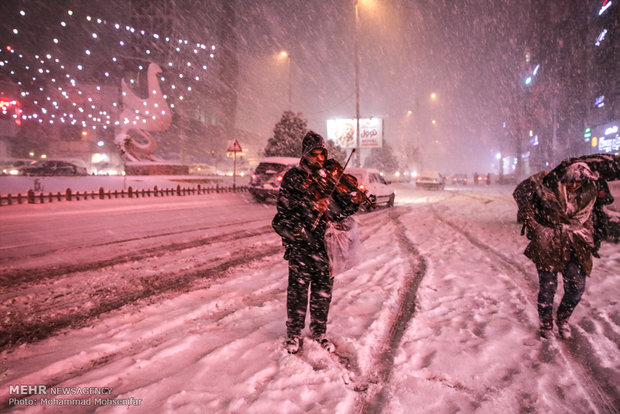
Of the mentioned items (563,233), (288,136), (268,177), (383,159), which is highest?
(383,159)

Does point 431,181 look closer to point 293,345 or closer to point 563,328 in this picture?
point 563,328

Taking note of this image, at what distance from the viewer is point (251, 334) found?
303cm

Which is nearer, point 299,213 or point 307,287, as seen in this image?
point 299,213

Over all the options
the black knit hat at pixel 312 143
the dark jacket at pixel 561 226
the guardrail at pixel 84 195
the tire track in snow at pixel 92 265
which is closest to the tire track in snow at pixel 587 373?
the dark jacket at pixel 561 226

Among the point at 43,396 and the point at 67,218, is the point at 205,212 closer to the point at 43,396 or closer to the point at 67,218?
the point at 67,218

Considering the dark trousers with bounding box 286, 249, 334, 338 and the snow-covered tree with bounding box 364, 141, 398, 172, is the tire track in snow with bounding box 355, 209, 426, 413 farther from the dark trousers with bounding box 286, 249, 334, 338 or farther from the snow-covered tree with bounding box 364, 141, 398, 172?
the snow-covered tree with bounding box 364, 141, 398, 172

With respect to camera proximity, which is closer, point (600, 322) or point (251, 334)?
point (251, 334)

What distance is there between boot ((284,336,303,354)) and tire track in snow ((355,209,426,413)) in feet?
2.02

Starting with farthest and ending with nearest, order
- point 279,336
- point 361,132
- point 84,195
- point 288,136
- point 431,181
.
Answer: point 361,132, point 431,181, point 288,136, point 84,195, point 279,336

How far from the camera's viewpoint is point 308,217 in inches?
99.7

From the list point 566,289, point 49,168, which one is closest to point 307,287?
point 566,289

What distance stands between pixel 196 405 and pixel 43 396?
3.52 ft

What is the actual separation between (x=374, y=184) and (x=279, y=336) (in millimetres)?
11162

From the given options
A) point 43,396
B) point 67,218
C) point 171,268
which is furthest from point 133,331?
point 67,218
